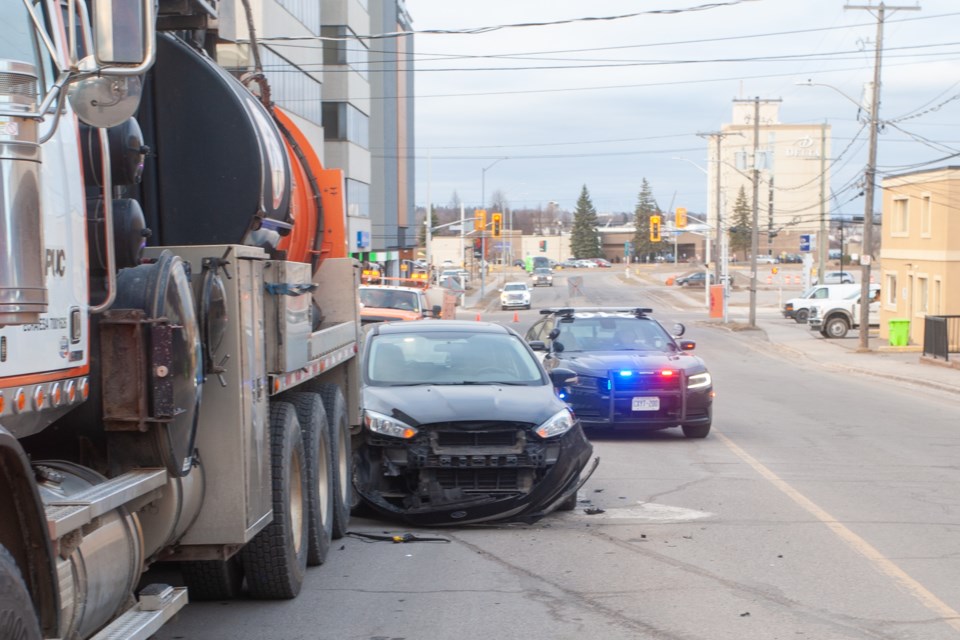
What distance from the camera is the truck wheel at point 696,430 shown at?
15.1 meters

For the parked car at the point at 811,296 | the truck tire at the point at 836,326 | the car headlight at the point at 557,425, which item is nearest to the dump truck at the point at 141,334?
the car headlight at the point at 557,425

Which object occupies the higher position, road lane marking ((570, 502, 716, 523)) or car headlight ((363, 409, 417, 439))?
car headlight ((363, 409, 417, 439))

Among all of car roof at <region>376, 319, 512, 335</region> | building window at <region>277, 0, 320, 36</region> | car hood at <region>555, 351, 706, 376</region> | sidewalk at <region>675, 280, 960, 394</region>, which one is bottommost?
sidewalk at <region>675, 280, 960, 394</region>

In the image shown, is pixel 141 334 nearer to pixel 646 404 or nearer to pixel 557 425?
pixel 557 425

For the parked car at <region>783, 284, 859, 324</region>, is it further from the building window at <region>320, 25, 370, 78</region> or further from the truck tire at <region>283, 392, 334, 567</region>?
the truck tire at <region>283, 392, 334, 567</region>

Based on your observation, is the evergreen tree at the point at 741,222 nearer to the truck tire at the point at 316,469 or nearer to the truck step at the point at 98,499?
the truck tire at the point at 316,469

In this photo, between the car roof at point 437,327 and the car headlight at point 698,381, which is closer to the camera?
the car roof at point 437,327

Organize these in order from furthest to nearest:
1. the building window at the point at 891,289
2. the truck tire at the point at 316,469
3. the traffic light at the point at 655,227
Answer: the traffic light at the point at 655,227
the building window at the point at 891,289
the truck tire at the point at 316,469

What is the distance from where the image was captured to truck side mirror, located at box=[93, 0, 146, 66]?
3479 millimetres

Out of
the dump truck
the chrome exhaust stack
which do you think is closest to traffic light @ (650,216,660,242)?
the dump truck

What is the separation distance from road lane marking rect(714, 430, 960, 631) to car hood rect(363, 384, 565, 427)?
2368 mm

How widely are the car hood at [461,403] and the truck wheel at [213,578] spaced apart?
2.55 m

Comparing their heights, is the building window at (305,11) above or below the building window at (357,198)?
above

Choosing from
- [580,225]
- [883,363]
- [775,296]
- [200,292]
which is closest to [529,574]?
[200,292]
